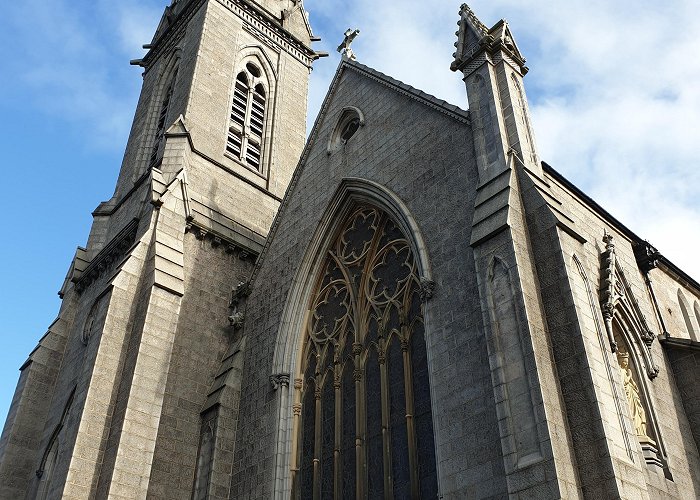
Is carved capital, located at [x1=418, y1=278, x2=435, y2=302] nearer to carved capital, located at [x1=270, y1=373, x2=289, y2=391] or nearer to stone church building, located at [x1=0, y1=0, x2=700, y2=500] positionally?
stone church building, located at [x1=0, y1=0, x2=700, y2=500]

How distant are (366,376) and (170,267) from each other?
5.98 m

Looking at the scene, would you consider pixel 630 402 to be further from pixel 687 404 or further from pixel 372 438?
pixel 372 438

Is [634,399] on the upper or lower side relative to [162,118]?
lower

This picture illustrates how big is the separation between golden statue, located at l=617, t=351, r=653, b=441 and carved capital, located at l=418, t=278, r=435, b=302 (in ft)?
11.7

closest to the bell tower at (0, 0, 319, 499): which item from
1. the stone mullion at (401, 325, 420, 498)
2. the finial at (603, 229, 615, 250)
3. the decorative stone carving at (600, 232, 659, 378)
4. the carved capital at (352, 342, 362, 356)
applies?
the carved capital at (352, 342, 362, 356)

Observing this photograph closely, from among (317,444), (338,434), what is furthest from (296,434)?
(338,434)

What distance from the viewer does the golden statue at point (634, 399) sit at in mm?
12100

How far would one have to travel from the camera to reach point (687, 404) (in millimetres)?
13414

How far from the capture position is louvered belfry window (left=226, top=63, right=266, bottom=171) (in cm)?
2478

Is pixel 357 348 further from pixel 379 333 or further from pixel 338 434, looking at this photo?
pixel 338 434

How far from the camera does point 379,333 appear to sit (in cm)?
1414

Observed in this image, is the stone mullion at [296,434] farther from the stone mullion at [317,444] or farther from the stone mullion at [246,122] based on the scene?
the stone mullion at [246,122]

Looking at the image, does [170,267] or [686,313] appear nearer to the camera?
[170,267]

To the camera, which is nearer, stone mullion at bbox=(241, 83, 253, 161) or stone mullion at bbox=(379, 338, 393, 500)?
stone mullion at bbox=(379, 338, 393, 500)
